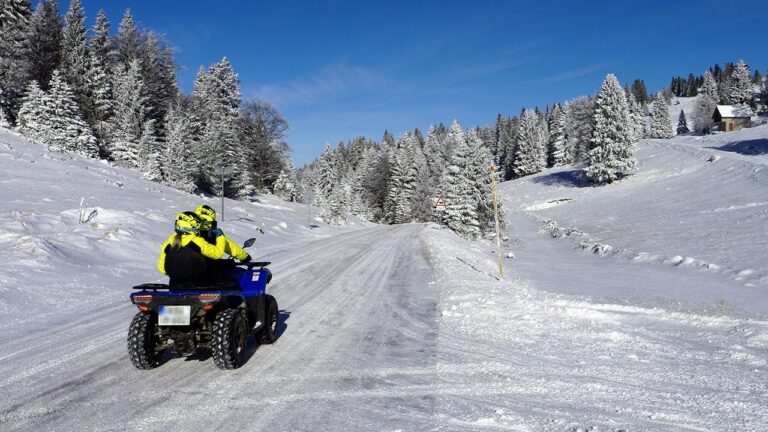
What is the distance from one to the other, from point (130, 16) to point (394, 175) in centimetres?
3646

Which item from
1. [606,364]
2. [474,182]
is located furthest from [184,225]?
[474,182]

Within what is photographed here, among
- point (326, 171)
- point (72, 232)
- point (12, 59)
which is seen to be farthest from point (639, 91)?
point (72, 232)

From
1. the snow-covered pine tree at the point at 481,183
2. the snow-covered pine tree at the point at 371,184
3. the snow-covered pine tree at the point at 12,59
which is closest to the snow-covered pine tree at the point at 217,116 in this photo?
the snow-covered pine tree at the point at 12,59

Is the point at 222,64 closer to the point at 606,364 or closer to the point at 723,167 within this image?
the point at 723,167

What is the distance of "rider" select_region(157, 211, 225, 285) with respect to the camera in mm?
6129

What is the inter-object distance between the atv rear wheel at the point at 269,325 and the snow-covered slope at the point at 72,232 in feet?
12.8

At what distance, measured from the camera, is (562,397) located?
4891 millimetres

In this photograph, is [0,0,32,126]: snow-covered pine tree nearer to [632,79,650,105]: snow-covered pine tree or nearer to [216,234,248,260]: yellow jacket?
[216,234,248,260]: yellow jacket

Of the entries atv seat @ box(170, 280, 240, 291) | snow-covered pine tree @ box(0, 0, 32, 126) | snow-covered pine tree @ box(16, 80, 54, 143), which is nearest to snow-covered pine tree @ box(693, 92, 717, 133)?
snow-covered pine tree @ box(16, 80, 54, 143)

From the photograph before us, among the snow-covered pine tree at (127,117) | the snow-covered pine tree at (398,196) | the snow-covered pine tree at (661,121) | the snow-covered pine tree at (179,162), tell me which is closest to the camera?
the snow-covered pine tree at (179,162)

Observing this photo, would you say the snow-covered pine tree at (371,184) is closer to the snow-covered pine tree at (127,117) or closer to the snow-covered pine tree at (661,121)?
the snow-covered pine tree at (127,117)

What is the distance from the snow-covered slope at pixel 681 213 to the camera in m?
17.0

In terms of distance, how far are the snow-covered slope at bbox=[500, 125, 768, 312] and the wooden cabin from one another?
102 feet

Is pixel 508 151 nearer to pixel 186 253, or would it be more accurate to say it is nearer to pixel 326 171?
pixel 326 171
